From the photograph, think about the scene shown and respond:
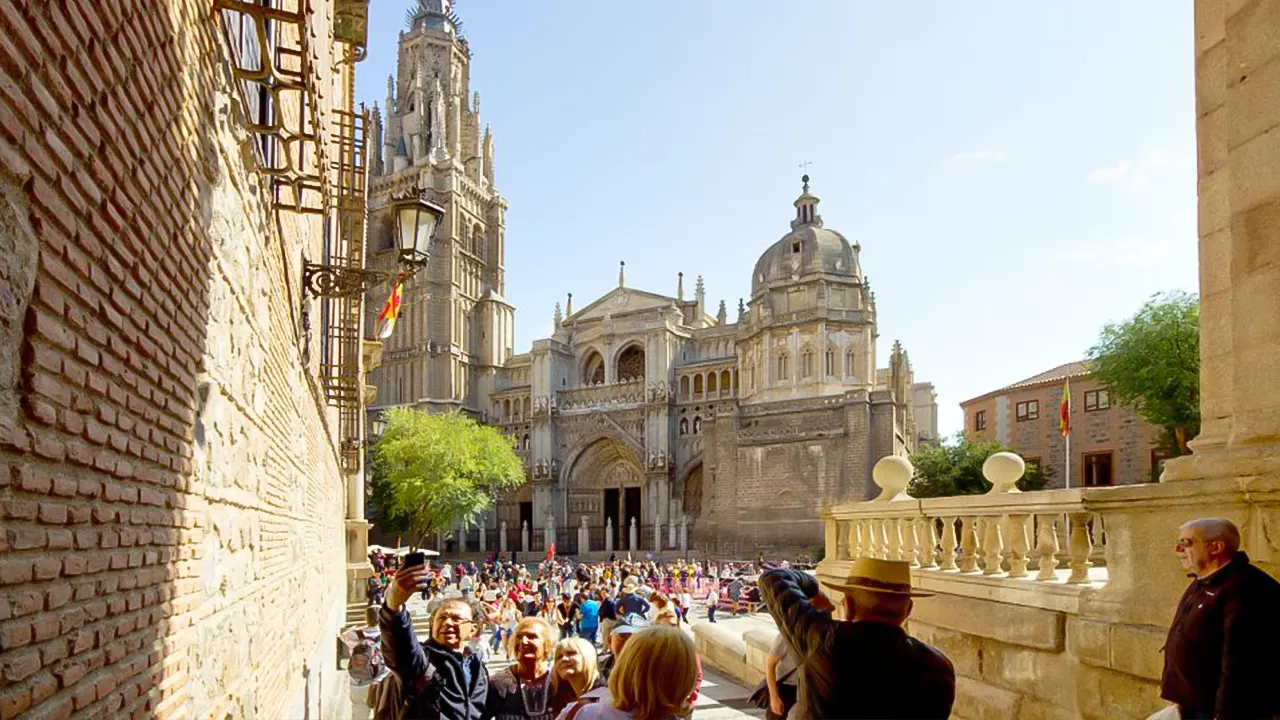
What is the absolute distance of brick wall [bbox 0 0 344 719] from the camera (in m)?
1.91

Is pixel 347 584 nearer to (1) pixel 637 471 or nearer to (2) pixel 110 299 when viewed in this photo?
(2) pixel 110 299

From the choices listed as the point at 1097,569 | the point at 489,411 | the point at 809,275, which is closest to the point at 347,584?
the point at 1097,569

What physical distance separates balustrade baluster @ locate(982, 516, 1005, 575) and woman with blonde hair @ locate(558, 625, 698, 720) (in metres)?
4.50

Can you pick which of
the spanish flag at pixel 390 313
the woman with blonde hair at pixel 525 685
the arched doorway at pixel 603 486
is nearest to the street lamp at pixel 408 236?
the woman with blonde hair at pixel 525 685

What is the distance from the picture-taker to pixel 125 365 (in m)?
2.66

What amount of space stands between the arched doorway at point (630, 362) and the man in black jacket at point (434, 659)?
2077 inches

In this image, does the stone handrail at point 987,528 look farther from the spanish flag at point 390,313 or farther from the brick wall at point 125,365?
the spanish flag at point 390,313

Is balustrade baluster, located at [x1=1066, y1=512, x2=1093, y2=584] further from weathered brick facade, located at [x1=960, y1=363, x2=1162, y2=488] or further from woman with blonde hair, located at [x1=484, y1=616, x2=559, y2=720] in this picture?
weathered brick facade, located at [x1=960, y1=363, x2=1162, y2=488]

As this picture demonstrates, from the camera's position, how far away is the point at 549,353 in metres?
56.5

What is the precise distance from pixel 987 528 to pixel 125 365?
19.7 feet

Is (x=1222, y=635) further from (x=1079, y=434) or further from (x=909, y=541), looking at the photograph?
(x=1079, y=434)

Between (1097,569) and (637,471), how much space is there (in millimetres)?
47371

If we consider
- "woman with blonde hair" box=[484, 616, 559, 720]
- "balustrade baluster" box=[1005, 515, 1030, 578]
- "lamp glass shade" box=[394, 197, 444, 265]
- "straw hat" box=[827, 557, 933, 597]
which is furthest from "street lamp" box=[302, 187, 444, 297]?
"straw hat" box=[827, 557, 933, 597]

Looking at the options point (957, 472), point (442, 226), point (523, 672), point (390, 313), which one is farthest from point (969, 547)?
point (442, 226)
